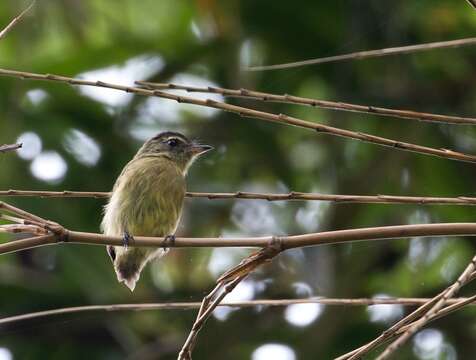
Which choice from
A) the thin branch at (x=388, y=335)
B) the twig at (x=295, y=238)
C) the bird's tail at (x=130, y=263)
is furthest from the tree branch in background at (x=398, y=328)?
the bird's tail at (x=130, y=263)

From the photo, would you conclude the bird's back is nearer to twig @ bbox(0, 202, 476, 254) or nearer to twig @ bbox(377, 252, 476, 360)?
twig @ bbox(0, 202, 476, 254)

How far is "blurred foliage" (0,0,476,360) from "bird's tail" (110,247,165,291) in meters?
0.93

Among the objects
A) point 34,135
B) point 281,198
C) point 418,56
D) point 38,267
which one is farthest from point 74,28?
point 281,198

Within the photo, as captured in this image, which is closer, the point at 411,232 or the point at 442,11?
the point at 411,232

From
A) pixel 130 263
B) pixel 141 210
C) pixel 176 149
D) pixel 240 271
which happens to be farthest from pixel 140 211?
pixel 240 271

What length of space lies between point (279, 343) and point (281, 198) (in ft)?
12.7

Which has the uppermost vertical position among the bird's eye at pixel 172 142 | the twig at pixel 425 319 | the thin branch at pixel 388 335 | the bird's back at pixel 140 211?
the bird's eye at pixel 172 142

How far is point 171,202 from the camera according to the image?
4.84 metres

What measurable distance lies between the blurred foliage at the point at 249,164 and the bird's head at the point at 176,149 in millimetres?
665

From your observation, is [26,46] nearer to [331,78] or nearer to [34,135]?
[34,135]

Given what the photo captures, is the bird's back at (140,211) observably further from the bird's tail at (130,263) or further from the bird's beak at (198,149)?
the bird's beak at (198,149)

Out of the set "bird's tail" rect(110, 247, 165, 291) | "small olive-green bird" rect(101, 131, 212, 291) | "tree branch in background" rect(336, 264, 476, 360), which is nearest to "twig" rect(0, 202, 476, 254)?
"tree branch in background" rect(336, 264, 476, 360)

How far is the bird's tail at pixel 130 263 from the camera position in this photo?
483 centimetres

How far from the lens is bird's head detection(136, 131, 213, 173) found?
5.60 metres
